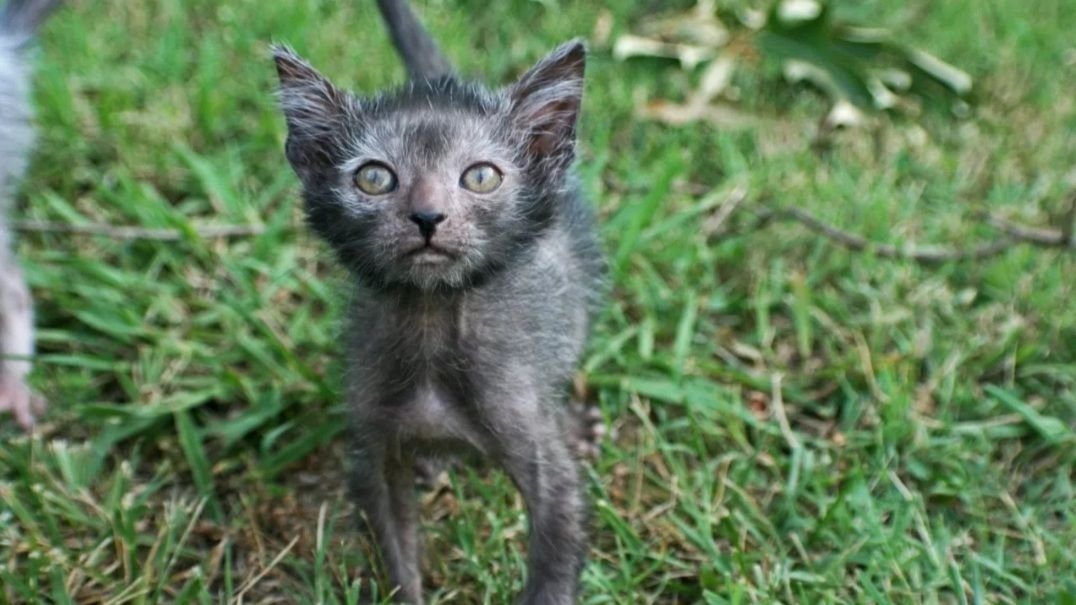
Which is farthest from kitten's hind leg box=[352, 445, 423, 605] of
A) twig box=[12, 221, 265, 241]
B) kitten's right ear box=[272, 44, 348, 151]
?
twig box=[12, 221, 265, 241]

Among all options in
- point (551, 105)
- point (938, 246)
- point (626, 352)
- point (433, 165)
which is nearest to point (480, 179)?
point (433, 165)

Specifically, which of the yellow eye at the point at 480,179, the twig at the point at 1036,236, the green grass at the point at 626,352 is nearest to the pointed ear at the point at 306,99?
the yellow eye at the point at 480,179

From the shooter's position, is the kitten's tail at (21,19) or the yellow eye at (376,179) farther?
the kitten's tail at (21,19)

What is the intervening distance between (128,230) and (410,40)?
1.41m

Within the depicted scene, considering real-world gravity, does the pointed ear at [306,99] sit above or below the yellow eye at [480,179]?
above

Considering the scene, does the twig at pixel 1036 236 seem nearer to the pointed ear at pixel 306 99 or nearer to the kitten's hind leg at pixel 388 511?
the kitten's hind leg at pixel 388 511

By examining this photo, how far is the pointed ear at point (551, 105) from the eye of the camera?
3.38 meters

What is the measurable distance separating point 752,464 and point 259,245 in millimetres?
2084

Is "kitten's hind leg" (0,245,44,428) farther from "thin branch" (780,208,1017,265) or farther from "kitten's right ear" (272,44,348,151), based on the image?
"thin branch" (780,208,1017,265)

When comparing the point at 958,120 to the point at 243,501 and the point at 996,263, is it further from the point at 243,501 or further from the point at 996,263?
the point at 243,501

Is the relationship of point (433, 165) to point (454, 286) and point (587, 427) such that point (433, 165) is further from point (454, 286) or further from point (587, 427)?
point (587, 427)

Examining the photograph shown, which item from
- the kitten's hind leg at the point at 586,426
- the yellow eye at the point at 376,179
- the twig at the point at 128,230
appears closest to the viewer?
the yellow eye at the point at 376,179

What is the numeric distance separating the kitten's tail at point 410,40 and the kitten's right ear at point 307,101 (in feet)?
3.17

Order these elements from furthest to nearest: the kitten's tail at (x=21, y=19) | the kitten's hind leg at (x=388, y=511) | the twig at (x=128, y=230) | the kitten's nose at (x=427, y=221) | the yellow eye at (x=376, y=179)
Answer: the twig at (x=128, y=230)
the kitten's tail at (x=21, y=19)
the kitten's hind leg at (x=388, y=511)
the yellow eye at (x=376, y=179)
the kitten's nose at (x=427, y=221)
